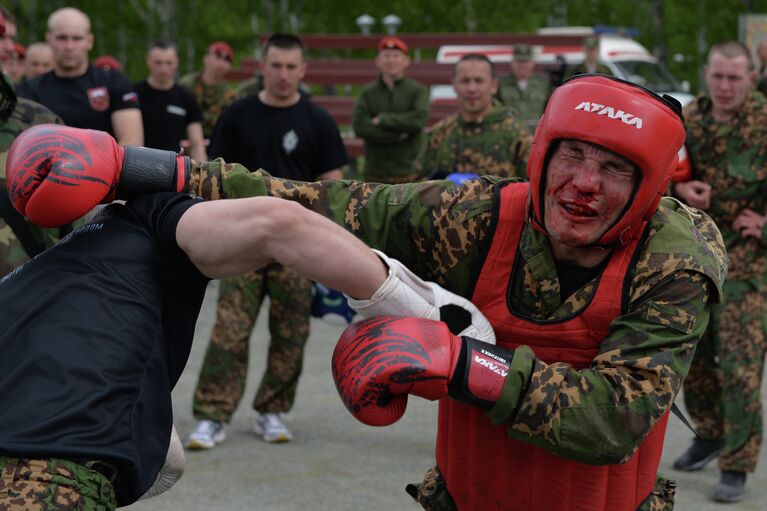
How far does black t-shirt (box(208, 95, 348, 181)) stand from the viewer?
6.77 meters

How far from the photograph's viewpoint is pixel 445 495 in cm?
Answer: 338

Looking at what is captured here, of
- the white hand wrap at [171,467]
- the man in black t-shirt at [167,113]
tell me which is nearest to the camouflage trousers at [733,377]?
the white hand wrap at [171,467]

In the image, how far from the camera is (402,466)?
595cm

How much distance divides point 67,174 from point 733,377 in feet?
13.4

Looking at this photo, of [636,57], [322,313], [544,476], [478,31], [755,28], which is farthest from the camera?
[478,31]

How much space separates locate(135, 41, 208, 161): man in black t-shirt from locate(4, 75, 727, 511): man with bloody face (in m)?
6.36

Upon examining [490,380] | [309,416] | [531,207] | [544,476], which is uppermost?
[531,207]

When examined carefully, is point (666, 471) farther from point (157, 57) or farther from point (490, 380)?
point (157, 57)

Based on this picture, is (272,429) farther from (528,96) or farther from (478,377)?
(528,96)

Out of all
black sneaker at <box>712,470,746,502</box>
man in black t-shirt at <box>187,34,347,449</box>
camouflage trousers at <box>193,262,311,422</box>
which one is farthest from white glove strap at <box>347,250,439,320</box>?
man in black t-shirt at <box>187,34,347,449</box>

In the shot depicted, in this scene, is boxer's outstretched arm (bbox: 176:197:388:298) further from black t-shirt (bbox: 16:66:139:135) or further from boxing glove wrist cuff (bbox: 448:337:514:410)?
black t-shirt (bbox: 16:66:139:135)

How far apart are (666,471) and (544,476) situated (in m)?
3.13

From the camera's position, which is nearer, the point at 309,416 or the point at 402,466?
the point at 402,466

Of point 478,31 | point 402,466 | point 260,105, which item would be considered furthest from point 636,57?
point 402,466
